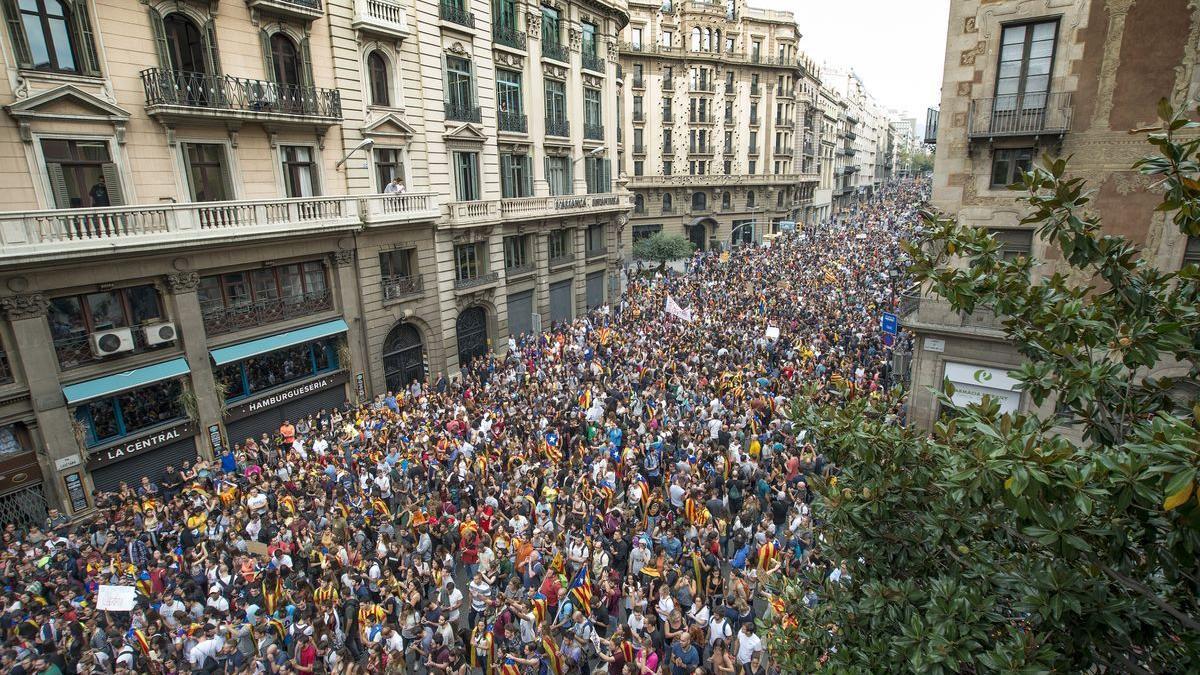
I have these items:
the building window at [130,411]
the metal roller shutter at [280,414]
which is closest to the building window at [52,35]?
the building window at [130,411]

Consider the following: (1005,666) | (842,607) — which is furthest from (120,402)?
(1005,666)

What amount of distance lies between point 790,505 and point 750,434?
383 centimetres

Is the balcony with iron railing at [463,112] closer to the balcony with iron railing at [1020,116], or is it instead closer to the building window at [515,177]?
the building window at [515,177]

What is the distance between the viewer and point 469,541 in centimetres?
1316

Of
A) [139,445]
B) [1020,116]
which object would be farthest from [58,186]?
[1020,116]

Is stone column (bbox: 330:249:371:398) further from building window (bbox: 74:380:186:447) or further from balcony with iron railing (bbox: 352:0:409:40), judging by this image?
balcony with iron railing (bbox: 352:0:409:40)

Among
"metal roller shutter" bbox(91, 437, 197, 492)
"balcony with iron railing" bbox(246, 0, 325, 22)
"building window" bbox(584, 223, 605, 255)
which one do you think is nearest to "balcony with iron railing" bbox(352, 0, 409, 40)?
"balcony with iron railing" bbox(246, 0, 325, 22)

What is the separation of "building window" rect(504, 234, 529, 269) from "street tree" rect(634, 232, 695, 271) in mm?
21923

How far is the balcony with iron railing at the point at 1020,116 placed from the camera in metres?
15.3

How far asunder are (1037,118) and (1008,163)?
51.2 inches

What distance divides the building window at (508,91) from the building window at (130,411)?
758 inches

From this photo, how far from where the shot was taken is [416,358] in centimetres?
2714

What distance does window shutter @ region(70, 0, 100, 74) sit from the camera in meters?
16.3

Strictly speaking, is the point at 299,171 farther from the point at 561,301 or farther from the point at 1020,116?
the point at 1020,116
